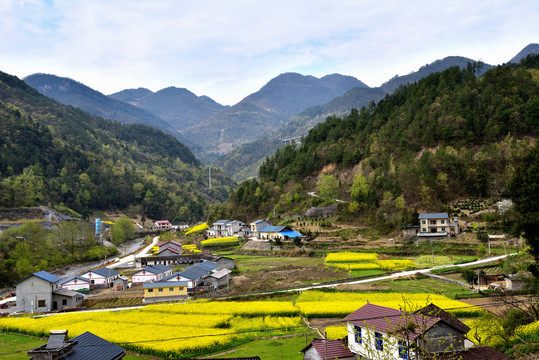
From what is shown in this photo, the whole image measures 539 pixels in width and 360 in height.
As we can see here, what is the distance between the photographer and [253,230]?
258 feet

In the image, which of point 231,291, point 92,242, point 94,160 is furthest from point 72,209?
point 231,291

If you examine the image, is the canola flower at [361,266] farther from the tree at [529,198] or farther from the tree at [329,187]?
the tree at [329,187]

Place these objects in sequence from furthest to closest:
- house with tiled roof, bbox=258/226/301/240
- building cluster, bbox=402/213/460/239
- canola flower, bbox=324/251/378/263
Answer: house with tiled roof, bbox=258/226/301/240 < building cluster, bbox=402/213/460/239 < canola flower, bbox=324/251/378/263

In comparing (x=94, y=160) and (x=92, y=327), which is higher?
(x=94, y=160)

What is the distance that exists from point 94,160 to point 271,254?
327 ft

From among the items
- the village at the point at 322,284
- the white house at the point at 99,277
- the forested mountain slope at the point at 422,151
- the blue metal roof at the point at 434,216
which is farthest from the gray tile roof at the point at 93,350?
the forested mountain slope at the point at 422,151

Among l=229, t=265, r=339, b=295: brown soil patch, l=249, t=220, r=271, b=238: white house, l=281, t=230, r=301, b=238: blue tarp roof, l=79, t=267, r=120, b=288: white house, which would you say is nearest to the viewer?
l=229, t=265, r=339, b=295: brown soil patch

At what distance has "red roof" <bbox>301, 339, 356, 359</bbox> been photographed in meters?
17.8

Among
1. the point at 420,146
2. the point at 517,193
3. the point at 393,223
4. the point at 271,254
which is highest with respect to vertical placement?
the point at 420,146

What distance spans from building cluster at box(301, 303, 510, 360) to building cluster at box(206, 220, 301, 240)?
4758cm

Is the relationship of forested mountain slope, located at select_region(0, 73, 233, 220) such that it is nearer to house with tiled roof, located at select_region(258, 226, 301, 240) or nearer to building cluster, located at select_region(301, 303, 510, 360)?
house with tiled roof, located at select_region(258, 226, 301, 240)

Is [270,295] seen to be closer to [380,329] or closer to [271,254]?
[380,329]

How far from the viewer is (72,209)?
109m

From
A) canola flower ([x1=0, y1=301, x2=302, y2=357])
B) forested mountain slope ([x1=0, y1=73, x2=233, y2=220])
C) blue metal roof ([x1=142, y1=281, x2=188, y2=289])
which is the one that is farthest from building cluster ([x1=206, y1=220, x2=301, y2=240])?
forested mountain slope ([x1=0, y1=73, x2=233, y2=220])
